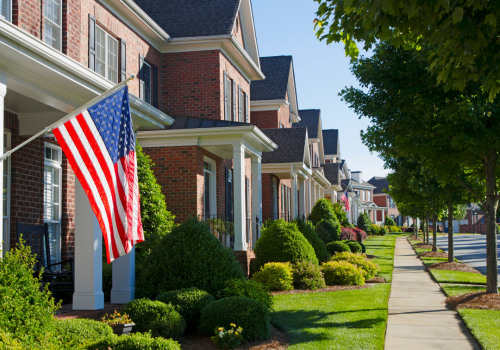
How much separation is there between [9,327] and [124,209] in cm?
199

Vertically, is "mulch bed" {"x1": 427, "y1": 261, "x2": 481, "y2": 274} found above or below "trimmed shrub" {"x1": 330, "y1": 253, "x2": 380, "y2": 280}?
below

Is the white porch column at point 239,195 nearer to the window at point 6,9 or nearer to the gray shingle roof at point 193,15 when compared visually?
the gray shingle roof at point 193,15

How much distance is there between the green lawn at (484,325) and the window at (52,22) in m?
9.20

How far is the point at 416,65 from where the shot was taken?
1326cm

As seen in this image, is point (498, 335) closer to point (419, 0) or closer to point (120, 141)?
point (419, 0)

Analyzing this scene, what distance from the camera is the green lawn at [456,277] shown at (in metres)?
17.3

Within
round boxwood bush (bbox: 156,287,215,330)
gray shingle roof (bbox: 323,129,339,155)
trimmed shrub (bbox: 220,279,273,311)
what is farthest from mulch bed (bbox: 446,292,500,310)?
gray shingle roof (bbox: 323,129,339,155)

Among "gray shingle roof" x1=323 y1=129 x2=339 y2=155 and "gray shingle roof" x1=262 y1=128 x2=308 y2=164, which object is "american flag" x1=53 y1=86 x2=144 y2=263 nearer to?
"gray shingle roof" x1=262 y1=128 x2=308 y2=164

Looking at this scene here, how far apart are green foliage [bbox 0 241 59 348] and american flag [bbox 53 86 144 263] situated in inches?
37.8

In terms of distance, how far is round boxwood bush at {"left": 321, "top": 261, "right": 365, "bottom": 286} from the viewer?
1623 centimetres

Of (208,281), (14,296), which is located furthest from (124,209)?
(208,281)

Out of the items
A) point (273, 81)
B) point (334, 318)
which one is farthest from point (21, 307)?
point (273, 81)

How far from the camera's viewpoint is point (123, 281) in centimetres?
995

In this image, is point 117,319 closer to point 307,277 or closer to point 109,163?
point 109,163
